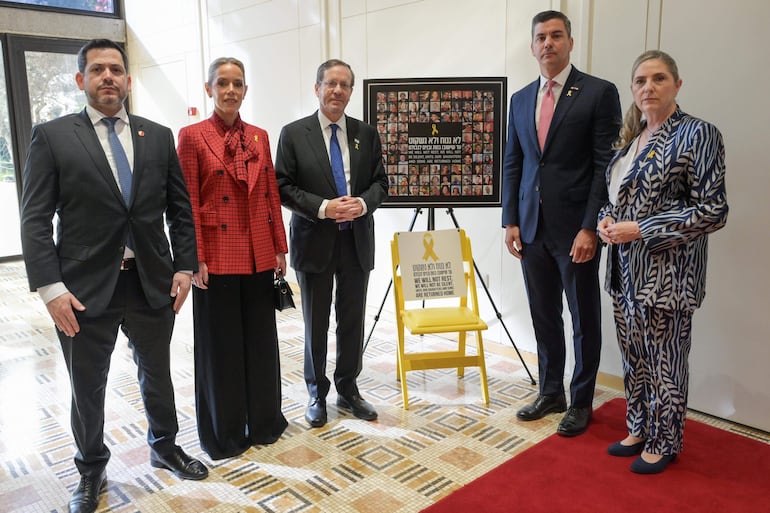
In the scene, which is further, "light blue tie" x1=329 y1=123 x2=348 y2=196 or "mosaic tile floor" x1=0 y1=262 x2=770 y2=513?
"light blue tie" x1=329 y1=123 x2=348 y2=196

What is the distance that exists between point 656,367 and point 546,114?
1331mm

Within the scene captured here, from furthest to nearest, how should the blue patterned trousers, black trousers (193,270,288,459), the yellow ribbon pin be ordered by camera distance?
the yellow ribbon pin → black trousers (193,270,288,459) → the blue patterned trousers

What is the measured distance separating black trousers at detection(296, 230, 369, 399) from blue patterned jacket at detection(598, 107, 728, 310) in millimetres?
1347

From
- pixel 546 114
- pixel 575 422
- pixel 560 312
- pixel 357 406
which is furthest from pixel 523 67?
pixel 357 406

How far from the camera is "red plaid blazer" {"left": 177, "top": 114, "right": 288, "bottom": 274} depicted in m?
2.80

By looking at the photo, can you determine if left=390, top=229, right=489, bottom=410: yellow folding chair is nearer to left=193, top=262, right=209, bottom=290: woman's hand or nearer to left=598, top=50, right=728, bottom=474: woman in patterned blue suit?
left=598, top=50, right=728, bottom=474: woman in patterned blue suit

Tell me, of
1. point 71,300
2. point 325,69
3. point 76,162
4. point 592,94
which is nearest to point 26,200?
point 76,162

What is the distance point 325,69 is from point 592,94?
129 centimetres

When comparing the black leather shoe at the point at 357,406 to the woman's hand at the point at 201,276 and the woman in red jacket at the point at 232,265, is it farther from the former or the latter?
the woman's hand at the point at 201,276

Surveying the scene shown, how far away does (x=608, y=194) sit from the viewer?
297cm

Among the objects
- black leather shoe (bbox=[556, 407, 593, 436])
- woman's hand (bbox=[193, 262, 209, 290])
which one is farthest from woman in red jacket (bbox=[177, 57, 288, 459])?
black leather shoe (bbox=[556, 407, 593, 436])

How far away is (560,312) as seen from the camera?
11.3ft

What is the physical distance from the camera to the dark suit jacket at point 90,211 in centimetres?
234

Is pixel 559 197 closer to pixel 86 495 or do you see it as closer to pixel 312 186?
pixel 312 186
